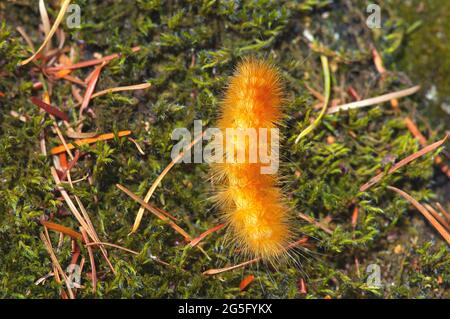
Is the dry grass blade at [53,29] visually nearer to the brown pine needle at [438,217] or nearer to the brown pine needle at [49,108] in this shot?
the brown pine needle at [49,108]

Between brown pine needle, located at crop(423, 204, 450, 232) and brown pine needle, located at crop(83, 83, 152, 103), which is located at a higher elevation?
brown pine needle, located at crop(83, 83, 152, 103)

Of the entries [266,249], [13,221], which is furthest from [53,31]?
[266,249]

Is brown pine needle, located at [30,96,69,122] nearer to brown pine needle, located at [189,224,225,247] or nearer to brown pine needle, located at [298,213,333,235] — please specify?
brown pine needle, located at [189,224,225,247]

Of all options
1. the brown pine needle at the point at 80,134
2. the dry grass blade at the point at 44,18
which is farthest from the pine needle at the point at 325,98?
the dry grass blade at the point at 44,18

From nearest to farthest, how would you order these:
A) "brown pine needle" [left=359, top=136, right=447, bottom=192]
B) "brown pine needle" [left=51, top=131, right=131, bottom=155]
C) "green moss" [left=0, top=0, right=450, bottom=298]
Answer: "green moss" [left=0, top=0, right=450, bottom=298]
"brown pine needle" [left=51, top=131, right=131, bottom=155]
"brown pine needle" [left=359, top=136, right=447, bottom=192]

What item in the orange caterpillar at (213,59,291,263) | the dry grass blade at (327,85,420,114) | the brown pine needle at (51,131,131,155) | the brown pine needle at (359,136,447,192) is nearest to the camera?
the orange caterpillar at (213,59,291,263)

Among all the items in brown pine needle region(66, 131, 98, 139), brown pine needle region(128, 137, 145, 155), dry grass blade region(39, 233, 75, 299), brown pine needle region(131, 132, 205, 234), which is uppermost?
brown pine needle region(66, 131, 98, 139)

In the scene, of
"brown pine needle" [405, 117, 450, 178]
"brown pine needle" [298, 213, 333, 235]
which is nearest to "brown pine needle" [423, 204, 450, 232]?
"brown pine needle" [405, 117, 450, 178]
